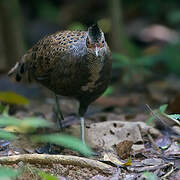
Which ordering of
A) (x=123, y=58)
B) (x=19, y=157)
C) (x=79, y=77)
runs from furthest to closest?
(x=123, y=58)
(x=79, y=77)
(x=19, y=157)

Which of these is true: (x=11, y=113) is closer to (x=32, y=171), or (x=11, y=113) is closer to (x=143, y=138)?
(x=143, y=138)

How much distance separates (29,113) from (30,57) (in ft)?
3.32

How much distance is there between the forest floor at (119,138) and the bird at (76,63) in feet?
1.23

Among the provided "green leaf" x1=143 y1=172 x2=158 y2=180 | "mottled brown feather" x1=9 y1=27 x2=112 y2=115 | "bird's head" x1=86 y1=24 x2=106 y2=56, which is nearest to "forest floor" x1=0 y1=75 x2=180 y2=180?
"green leaf" x1=143 y1=172 x2=158 y2=180

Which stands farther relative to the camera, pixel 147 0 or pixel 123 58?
pixel 147 0

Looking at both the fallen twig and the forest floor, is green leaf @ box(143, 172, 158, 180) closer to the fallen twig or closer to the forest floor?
the forest floor

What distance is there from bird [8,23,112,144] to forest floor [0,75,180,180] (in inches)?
14.8

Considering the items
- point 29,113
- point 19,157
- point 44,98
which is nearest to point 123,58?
point 44,98

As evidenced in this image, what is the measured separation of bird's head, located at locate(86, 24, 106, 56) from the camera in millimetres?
4539

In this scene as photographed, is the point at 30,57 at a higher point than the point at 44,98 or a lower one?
higher

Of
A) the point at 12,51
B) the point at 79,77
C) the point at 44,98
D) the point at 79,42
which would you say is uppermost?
the point at 79,42

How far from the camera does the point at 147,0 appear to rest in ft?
40.8

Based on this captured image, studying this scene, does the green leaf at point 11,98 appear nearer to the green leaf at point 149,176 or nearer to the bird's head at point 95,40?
the bird's head at point 95,40

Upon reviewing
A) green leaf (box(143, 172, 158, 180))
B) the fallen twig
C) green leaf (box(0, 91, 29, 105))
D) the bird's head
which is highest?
the bird's head
